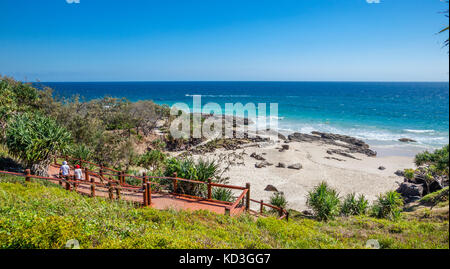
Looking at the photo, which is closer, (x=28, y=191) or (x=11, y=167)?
(x=28, y=191)

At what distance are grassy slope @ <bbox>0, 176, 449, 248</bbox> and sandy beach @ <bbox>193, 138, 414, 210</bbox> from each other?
9675mm

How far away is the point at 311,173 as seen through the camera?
24.5 metres

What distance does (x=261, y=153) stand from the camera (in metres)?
31.3

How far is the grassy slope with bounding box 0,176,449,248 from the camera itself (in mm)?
4496

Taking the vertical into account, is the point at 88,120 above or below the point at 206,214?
above

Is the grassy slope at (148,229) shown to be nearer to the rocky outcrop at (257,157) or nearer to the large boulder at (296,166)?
the large boulder at (296,166)

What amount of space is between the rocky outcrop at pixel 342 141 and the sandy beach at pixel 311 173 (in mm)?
1695

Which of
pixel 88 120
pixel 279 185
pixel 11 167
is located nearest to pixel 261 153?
pixel 279 185

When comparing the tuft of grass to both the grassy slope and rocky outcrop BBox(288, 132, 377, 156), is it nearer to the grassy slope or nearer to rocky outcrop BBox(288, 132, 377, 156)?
the grassy slope

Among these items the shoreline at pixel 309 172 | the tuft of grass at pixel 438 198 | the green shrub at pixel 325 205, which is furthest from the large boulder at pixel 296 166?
the green shrub at pixel 325 205

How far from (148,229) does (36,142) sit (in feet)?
28.2

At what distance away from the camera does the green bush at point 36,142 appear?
10.9m
